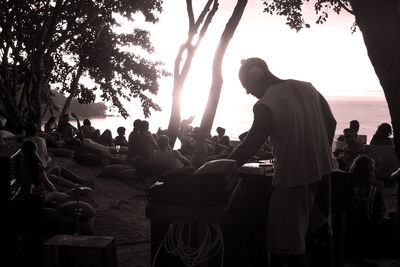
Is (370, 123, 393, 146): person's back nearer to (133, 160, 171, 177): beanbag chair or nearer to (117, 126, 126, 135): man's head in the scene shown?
(133, 160, 171, 177): beanbag chair

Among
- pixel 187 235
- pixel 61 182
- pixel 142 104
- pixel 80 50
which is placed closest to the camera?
pixel 187 235

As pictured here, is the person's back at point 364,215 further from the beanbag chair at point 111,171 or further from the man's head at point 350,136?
the beanbag chair at point 111,171

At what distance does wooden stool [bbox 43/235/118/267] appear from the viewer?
4.07m

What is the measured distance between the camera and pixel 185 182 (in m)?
3.36

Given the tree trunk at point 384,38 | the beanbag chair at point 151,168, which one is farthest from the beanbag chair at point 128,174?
the tree trunk at point 384,38

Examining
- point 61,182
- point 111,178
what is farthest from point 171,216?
point 111,178

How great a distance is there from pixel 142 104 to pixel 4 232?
2572cm

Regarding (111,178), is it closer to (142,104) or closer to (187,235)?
(187,235)

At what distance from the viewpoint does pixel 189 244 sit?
3.71 metres

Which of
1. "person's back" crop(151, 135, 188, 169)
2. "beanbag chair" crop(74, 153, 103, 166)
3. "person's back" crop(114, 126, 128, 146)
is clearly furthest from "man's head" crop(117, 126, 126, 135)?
"person's back" crop(151, 135, 188, 169)

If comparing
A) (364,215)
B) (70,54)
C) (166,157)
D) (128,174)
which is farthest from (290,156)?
(70,54)

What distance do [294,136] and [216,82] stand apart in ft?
35.1

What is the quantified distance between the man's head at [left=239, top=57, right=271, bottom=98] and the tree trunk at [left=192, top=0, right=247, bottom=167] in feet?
28.5

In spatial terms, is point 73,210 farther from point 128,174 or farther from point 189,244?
point 128,174
